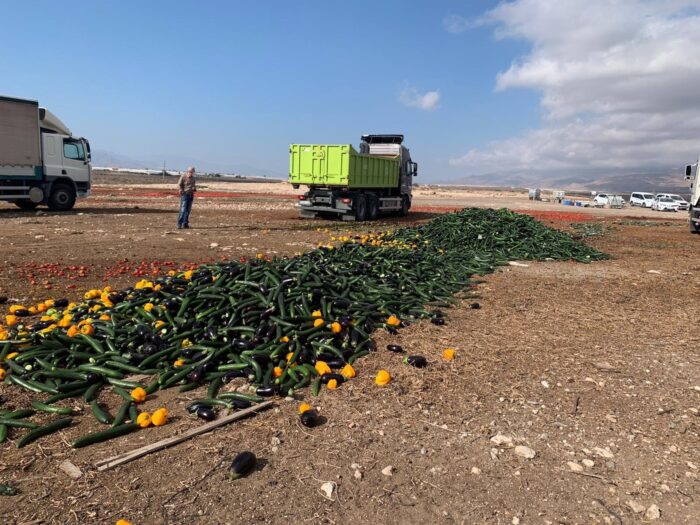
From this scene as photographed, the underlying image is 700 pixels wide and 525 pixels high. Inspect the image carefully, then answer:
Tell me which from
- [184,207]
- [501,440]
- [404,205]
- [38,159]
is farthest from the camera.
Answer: [404,205]

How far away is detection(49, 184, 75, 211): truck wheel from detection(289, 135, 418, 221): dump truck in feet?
35.4

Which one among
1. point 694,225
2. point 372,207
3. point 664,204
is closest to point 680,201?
point 664,204

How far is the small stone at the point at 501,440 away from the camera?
4.04m

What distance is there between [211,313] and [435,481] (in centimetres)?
372

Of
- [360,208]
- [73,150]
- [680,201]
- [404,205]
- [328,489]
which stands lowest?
[328,489]

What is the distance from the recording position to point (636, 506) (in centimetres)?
330

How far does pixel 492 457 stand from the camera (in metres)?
3.86

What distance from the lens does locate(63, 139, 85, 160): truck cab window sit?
79.0 feet

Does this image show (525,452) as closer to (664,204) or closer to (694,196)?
(694,196)

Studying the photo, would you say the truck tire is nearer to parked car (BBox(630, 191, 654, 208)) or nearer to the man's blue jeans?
the man's blue jeans

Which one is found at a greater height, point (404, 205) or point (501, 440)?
point (404, 205)

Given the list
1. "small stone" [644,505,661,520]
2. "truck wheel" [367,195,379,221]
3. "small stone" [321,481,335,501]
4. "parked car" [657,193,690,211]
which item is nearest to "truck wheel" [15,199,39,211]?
"truck wheel" [367,195,379,221]

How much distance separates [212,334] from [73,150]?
912 inches

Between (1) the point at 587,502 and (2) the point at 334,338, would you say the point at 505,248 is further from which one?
(1) the point at 587,502
